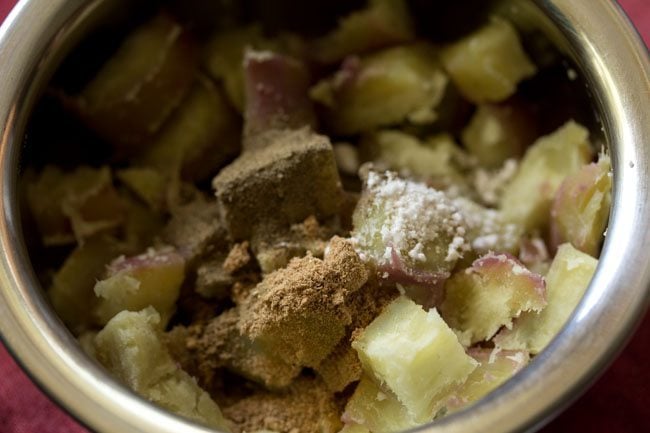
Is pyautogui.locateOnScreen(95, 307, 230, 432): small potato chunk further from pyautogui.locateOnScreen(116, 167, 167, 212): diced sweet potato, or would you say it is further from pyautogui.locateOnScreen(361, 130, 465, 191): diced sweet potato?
pyautogui.locateOnScreen(361, 130, 465, 191): diced sweet potato

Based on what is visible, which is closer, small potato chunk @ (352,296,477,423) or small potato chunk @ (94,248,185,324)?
small potato chunk @ (352,296,477,423)

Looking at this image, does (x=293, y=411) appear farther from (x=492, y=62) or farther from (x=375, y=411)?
(x=492, y=62)

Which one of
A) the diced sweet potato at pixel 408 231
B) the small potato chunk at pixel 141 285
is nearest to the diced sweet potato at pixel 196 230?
the small potato chunk at pixel 141 285

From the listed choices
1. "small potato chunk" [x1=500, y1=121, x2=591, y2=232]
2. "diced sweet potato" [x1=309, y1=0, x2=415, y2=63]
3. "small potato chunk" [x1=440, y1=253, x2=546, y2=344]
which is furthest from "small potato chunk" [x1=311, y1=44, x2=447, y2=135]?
"small potato chunk" [x1=440, y1=253, x2=546, y2=344]

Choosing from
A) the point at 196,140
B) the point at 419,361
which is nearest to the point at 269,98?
the point at 196,140

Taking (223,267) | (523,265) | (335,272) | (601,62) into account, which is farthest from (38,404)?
(601,62)

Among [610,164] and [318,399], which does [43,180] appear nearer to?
[318,399]
